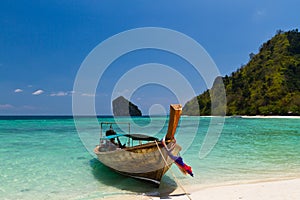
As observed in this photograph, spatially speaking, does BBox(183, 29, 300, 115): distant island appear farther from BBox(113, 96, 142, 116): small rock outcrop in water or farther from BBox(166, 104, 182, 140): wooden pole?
BBox(166, 104, 182, 140): wooden pole

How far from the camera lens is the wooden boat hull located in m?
6.68

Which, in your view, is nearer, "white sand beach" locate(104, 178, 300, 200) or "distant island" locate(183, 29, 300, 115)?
"white sand beach" locate(104, 178, 300, 200)

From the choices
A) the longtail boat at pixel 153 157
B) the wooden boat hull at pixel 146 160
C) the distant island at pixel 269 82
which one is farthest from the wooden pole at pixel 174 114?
the distant island at pixel 269 82

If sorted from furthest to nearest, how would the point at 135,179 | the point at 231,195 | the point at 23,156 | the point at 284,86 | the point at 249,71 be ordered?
the point at 249,71, the point at 284,86, the point at 23,156, the point at 135,179, the point at 231,195

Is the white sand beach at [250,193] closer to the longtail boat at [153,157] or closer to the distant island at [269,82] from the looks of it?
the longtail boat at [153,157]

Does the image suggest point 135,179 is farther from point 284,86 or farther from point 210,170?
point 284,86

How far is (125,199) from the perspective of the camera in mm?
6352

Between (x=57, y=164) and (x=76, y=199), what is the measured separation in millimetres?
5003

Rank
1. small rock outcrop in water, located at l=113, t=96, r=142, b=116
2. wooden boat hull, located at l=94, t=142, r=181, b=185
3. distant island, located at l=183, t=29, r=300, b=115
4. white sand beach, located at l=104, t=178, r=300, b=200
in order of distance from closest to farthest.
A: white sand beach, located at l=104, t=178, r=300, b=200 → wooden boat hull, located at l=94, t=142, r=181, b=185 → small rock outcrop in water, located at l=113, t=96, r=142, b=116 → distant island, located at l=183, t=29, r=300, b=115

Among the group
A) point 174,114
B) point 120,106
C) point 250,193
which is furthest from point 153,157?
point 120,106

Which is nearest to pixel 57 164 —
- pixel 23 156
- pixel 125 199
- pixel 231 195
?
pixel 23 156

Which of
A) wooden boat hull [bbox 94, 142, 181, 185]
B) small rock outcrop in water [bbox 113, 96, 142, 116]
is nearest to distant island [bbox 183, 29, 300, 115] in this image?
small rock outcrop in water [bbox 113, 96, 142, 116]

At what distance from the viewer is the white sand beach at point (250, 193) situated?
5.70 meters

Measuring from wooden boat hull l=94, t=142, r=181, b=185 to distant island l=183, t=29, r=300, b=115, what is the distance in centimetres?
7715
